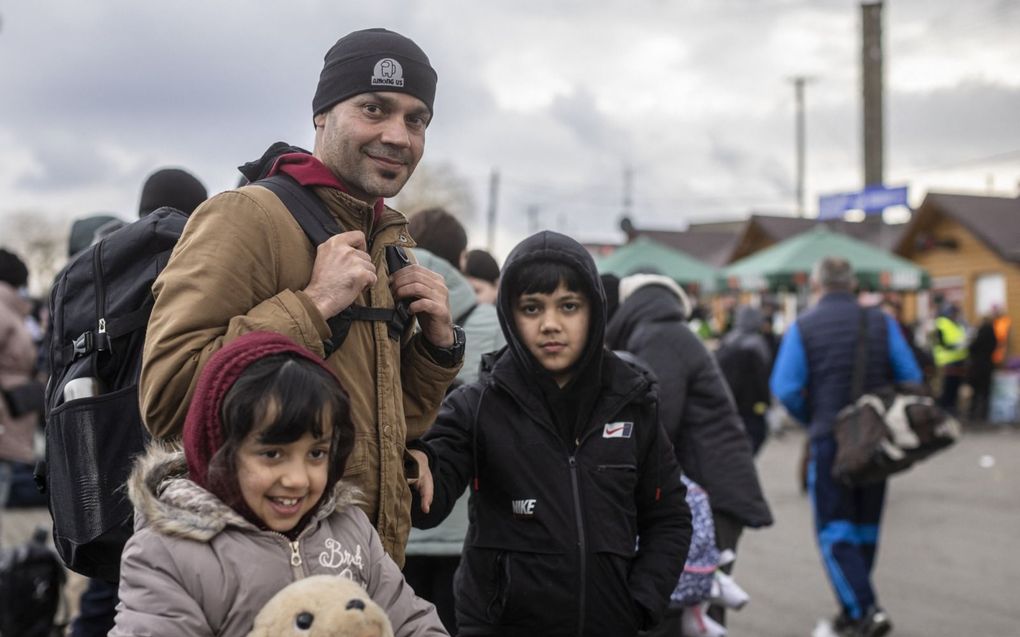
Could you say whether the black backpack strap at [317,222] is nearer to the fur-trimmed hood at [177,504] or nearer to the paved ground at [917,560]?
the fur-trimmed hood at [177,504]

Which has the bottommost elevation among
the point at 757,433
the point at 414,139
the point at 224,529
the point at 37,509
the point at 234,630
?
the point at 37,509

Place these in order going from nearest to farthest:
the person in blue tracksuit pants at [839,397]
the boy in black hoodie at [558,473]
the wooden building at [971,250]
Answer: the boy in black hoodie at [558,473], the person in blue tracksuit pants at [839,397], the wooden building at [971,250]

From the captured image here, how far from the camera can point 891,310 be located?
1261 centimetres

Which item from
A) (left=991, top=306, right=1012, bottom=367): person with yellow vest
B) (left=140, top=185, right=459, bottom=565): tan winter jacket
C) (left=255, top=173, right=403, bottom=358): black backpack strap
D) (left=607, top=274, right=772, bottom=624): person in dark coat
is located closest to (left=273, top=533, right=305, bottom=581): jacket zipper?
(left=140, top=185, right=459, bottom=565): tan winter jacket

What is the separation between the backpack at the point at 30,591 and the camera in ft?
17.5

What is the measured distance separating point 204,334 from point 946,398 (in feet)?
62.8

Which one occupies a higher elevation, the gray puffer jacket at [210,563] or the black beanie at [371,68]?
the black beanie at [371,68]

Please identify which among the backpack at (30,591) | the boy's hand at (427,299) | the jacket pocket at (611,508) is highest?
the boy's hand at (427,299)

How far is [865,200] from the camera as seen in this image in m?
22.8

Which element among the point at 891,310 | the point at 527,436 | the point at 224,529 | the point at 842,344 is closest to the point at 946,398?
the point at 891,310

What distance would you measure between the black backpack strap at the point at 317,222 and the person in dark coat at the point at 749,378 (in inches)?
310

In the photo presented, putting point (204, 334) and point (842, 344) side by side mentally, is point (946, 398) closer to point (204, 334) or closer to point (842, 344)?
point (842, 344)

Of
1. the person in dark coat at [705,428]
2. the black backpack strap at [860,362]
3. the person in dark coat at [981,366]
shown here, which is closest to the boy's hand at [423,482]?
the person in dark coat at [705,428]

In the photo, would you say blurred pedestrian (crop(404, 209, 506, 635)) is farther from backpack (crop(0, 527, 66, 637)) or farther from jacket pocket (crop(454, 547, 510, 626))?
backpack (crop(0, 527, 66, 637))
